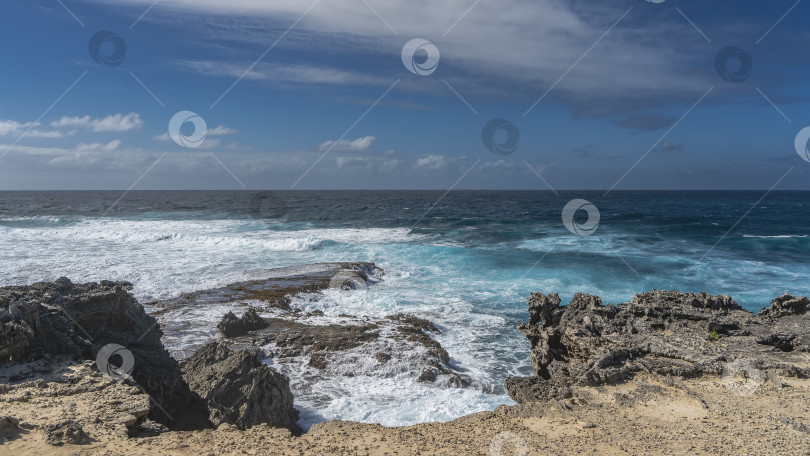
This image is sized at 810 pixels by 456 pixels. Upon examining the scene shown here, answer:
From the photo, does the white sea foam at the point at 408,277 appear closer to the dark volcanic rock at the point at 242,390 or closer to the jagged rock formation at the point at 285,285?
the jagged rock formation at the point at 285,285

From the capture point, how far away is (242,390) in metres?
7.42

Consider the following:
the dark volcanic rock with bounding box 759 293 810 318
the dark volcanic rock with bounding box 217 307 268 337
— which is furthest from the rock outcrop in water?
the dark volcanic rock with bounding box 217 307 268 337

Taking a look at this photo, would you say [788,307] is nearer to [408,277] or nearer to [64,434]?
[64,434]

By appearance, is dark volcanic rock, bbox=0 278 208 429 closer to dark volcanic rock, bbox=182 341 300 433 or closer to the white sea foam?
dark volcanic rock, bbox=182 341 300 433

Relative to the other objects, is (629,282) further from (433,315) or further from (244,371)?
(244,371)

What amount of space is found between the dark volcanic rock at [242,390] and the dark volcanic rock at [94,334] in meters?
0.36

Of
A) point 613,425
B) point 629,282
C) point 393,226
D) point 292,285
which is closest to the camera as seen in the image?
point 613,425

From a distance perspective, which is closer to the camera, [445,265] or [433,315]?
[433,315]

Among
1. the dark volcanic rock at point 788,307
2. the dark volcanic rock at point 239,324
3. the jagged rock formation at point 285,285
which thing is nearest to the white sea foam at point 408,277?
the dark volcanic rock at point 239,324

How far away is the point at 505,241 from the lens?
111ft

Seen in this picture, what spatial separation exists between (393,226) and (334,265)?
2245 cm

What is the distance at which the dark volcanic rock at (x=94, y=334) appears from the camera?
6977 mm

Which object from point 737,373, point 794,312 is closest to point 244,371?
point 737,373

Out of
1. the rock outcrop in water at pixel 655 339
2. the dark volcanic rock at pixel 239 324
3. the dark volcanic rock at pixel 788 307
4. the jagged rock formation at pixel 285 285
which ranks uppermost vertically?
the dark volcanic rock at pixel 788 307
